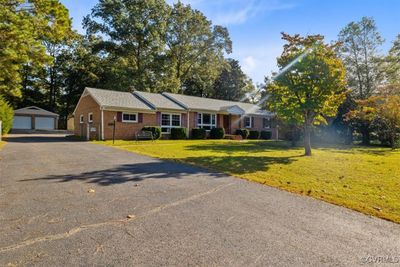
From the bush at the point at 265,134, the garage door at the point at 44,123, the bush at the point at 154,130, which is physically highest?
the garage door at the point at 44,123

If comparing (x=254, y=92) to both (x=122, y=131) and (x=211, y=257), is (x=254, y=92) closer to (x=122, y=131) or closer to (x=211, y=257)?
(x=122, y=131)

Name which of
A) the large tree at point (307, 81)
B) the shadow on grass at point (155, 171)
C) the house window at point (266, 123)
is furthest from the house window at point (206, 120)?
the shadow on grass at point (155, 171)

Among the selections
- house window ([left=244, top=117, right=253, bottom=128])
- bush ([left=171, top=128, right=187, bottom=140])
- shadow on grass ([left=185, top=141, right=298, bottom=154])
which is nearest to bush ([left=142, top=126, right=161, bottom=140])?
bush ([left=171, top=128, right=187, bottom=140])

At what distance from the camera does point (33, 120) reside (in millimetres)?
39031

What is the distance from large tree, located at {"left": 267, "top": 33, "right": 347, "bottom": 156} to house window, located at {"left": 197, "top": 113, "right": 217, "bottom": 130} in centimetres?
1391

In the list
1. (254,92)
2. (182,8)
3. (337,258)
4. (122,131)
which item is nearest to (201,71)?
(182,8)

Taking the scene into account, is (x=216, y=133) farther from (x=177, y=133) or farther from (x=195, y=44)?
(x=195, y=44)

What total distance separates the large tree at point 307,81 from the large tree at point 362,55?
23.7 metres

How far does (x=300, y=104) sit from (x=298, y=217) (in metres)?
9.43

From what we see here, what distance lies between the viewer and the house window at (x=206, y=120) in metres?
27.5

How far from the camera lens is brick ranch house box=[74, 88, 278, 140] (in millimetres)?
21844

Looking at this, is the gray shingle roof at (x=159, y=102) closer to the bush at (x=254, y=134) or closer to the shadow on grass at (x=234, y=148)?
the shadow on grass at (x=234, y=148)

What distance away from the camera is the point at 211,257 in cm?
309

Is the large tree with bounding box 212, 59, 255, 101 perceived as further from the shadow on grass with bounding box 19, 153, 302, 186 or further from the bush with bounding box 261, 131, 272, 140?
the shadow on grass with bounding box 19, 153, 302, 186
